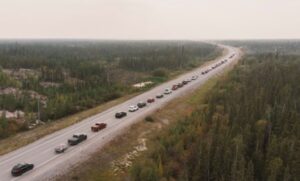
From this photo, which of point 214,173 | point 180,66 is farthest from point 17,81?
point 214,173

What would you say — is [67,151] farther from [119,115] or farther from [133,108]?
[133,108]

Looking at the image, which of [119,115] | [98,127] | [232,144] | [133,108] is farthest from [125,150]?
[133,108]

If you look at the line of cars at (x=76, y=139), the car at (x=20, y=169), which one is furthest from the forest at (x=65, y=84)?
the car at (x=20, y=169)

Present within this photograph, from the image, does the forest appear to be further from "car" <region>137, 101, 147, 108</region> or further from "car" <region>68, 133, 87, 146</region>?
"car" <region>68, 133, 87, 146</region>

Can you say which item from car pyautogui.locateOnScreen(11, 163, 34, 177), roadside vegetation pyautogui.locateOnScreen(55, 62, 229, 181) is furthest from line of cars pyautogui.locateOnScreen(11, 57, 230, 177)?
roadside vegetation pyautogui.locateOnScreen(55, 62, 229, 181)

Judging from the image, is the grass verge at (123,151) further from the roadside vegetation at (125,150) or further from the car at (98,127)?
the car at (98,127)

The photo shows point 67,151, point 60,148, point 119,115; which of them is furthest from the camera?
point 119,115

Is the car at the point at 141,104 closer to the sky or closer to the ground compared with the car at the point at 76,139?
closer to the sky
